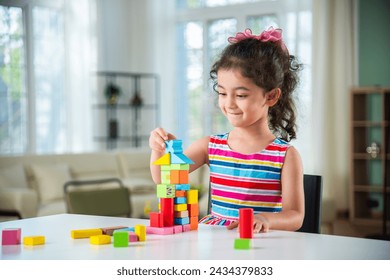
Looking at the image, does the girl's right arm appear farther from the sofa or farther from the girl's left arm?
the sofa

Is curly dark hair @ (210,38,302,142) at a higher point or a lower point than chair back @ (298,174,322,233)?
higher

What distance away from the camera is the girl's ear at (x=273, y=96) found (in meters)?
1.63

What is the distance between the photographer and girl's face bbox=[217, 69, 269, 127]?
1.52 meters

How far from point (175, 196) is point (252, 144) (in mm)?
375

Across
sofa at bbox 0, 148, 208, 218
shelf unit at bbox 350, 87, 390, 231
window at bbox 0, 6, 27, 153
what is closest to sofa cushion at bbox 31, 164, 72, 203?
sofa at bbox 0, 148, 208, 218

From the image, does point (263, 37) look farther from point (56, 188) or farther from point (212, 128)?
point (212, 128)

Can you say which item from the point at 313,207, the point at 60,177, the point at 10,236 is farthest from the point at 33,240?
the point at 60,177

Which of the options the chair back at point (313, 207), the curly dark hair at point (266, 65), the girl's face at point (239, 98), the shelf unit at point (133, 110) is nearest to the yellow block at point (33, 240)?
the girl's face at point (239, 98)

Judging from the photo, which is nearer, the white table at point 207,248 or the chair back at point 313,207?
the white table at point 207,248

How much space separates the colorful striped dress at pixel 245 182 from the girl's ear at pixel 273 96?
9 centimetres

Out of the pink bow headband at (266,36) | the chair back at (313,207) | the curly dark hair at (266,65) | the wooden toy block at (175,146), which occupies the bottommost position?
the chair back at (313,207)

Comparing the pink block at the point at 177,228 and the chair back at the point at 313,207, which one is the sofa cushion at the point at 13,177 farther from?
the pink block at the point at 177,228
